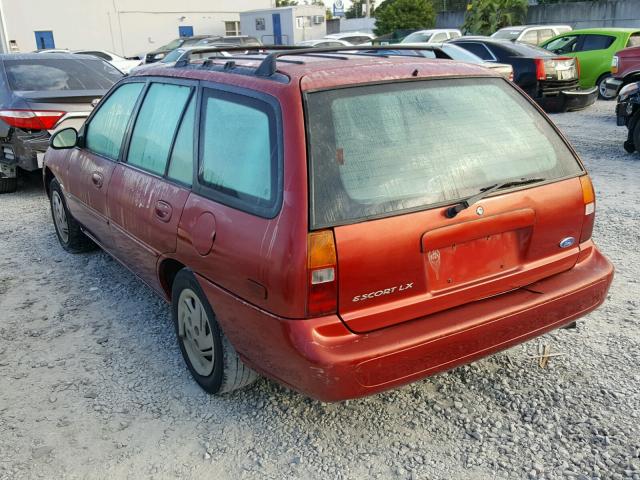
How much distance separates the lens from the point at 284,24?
35.2 metres

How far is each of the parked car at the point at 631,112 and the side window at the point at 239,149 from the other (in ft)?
23.7

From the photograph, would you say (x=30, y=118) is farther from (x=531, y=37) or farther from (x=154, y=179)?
(x=531, y=37)

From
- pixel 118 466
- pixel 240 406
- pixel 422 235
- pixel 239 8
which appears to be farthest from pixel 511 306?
pixel 239 8

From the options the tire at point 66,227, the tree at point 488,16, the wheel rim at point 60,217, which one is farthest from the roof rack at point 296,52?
the tree at point 488,16

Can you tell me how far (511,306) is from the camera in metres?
2.82

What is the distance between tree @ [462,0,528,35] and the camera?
98.6 feet

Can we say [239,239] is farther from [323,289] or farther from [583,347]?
[583,347]

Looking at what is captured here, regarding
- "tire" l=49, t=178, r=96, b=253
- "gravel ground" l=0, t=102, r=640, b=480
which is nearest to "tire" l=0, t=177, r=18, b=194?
"tire" l=49, t=178, r=96, b=253

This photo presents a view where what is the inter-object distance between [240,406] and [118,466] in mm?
661

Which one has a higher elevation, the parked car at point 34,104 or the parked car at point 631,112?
the parked car at point 34,104

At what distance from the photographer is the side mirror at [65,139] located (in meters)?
4.56

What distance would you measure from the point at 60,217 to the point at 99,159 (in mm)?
1433

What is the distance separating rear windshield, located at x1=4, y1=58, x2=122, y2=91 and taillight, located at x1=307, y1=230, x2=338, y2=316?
624cm

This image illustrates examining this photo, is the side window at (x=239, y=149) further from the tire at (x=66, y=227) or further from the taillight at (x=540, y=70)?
the taillight at (x=540, y=70)
